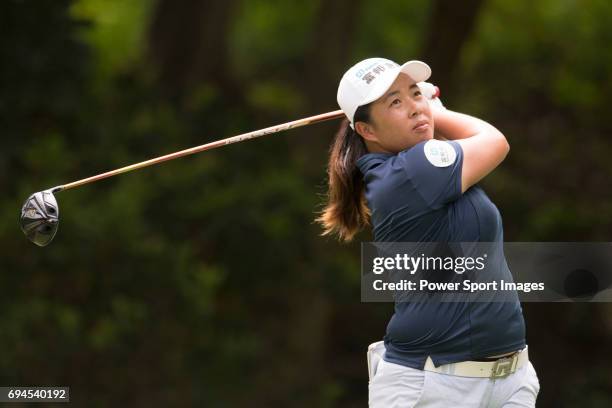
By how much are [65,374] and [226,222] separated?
1.67m

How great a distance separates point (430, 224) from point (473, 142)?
0.29 m

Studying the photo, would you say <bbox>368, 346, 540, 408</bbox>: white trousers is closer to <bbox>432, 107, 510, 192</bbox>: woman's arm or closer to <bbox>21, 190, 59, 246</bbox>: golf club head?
<bbox>432, 107, 510, 192</bbox>: woman's arm

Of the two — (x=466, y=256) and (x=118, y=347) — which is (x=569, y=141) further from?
(x=466, y=256)

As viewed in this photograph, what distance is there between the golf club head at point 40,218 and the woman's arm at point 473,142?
1447 millimetres

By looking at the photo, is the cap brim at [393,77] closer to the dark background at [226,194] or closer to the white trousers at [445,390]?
the white trousers at [445,390]

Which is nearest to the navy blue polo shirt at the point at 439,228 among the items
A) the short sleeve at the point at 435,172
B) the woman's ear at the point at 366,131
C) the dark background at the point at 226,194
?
the short sleeve at the point at 435,172

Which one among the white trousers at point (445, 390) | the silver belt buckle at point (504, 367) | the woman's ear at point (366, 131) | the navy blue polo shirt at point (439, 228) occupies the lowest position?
the white trousers at point (445, 390)

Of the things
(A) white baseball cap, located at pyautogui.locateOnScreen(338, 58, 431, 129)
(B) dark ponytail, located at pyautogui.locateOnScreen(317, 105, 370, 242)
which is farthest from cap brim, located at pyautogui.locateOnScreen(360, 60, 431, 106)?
(B) dark ponytail, located at pyautogui.locateOnScreen(317, 105, 370, 242)

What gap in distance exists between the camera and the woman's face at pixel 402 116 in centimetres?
389

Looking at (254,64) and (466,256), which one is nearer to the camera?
(466,256)

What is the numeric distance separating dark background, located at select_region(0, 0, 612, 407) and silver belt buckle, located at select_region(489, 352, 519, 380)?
400 cm

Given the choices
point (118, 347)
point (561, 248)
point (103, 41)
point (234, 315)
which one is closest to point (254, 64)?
point (103, 41)

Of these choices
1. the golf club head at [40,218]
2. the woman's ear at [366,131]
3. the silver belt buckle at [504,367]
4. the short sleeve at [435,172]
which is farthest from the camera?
the golf club head at [40,218]

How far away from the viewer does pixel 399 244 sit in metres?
3.84
